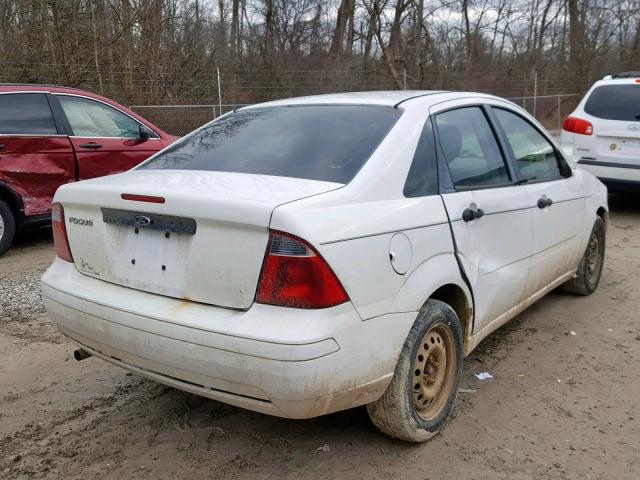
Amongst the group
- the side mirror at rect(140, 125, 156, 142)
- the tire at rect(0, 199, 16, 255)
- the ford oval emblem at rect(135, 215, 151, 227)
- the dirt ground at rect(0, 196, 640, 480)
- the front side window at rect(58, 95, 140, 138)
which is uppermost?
the front side window at rect(58, 95, 140, 138)

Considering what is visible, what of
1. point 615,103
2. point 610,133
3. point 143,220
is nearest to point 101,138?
point 143,220

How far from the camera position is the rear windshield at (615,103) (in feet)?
25.6

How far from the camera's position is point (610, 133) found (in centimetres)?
784

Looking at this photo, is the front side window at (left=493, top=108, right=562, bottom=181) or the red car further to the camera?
the red car

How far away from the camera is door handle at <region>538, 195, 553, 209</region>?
3871 mm

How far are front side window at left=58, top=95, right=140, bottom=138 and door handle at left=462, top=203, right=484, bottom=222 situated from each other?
516 centimetres

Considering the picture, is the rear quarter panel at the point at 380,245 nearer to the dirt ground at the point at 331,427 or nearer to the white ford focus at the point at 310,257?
the white ford focus at the point at 310,257

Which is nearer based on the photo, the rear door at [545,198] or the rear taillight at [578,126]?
the rear door at [545,198]

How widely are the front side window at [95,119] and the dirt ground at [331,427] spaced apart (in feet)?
10.8

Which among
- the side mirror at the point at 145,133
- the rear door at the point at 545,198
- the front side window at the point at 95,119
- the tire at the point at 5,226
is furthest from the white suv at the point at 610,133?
the tire at the point at 5,226

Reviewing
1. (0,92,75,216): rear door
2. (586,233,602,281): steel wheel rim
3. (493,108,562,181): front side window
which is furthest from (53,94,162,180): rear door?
(586,233,602,281): steel wheel rim

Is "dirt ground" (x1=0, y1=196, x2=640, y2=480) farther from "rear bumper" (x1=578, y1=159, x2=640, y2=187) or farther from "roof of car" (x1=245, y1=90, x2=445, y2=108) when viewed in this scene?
"rear bumper" (x1=578, y1=159, x2=640, y2=187)

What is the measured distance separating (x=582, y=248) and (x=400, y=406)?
263 centimetres

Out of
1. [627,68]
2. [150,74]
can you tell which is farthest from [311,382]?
[627,68]
